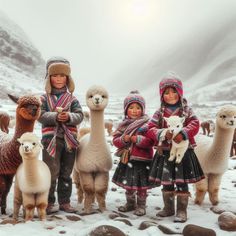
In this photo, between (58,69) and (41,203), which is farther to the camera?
(58,69)

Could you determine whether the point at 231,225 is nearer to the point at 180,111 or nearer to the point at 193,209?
the point at 193,209

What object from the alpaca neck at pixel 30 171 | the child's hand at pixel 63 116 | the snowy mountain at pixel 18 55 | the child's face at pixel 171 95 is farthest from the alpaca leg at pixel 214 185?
the snowy mountain at pixel 18 55

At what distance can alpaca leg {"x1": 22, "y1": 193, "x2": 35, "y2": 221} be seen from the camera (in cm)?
360

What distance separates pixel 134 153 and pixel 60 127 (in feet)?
3.28

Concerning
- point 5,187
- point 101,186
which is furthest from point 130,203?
point 5,187

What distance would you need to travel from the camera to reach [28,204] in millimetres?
3602

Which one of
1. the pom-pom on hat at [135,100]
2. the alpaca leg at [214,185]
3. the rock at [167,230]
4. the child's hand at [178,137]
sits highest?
the pom-pom on hat at [135,100]

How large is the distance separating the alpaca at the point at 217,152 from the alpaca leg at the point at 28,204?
2.16 meters

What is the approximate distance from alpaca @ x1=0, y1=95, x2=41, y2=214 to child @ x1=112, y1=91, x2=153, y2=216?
112 centimetres

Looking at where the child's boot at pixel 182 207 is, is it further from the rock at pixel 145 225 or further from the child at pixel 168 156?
the rock at pixel 145 225

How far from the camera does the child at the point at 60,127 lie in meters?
4.10

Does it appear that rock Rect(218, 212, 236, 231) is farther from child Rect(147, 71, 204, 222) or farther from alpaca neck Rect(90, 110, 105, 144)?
alpaca neck Rect(90, 110, 105, 144)

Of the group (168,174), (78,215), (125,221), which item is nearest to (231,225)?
(168,174)

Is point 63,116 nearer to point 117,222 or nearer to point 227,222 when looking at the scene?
point 117,222
